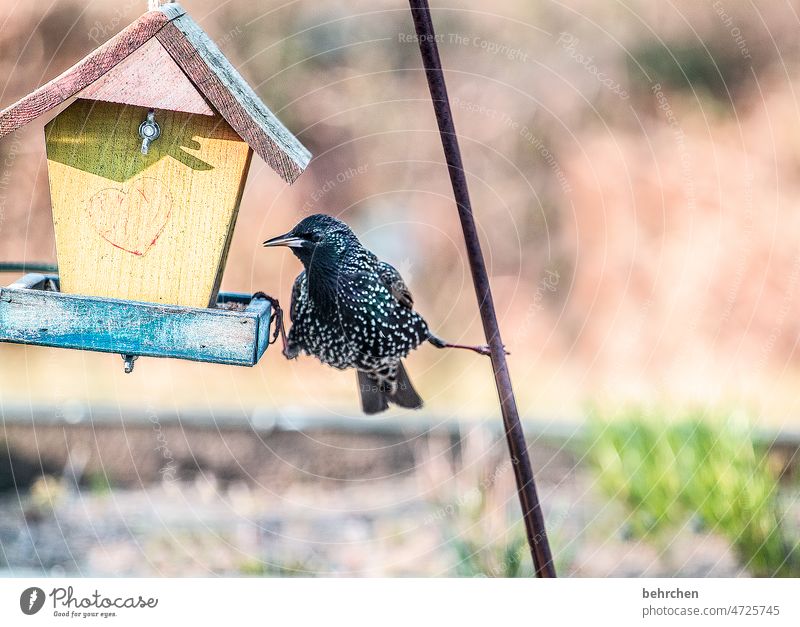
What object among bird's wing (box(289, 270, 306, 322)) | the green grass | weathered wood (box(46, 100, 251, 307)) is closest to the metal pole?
weathered wood (box(46, 100, 251, 307))

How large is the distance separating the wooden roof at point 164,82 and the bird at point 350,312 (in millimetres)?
634

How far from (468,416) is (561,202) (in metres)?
1.32

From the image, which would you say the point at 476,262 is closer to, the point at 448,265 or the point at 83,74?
the point at 83,74

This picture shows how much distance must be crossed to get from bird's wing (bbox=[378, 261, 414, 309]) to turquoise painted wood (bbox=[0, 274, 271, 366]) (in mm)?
739

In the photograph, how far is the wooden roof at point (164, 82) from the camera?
186cm

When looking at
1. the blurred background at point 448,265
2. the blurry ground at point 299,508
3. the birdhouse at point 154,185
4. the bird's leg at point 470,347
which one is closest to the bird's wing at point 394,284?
the bird's leg at point 470,347

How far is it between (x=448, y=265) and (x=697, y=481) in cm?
164

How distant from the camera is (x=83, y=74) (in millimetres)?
1861

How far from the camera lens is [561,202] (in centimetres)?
498

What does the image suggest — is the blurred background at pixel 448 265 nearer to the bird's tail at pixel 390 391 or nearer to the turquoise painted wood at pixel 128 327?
the bird's tail at pixel 390 391

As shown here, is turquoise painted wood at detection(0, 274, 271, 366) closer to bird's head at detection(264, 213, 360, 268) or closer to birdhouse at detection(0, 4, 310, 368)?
birdhouse at detection(0, 4, 310, 368)

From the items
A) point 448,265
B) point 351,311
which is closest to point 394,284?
point 351,311

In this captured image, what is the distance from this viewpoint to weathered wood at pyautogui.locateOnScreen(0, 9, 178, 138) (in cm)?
185

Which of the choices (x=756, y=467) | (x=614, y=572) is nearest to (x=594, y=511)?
(x=614, y=572)
